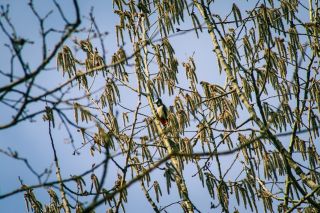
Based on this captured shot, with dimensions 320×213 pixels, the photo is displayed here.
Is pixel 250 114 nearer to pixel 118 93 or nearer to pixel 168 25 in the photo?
pixel 168 25

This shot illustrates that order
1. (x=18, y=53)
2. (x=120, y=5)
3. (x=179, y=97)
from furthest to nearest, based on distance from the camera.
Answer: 1. (x=120, y=5)
2. (x=179, y=97)
3. (x=18, y=53)

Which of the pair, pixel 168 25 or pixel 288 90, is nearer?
pixel 168 25

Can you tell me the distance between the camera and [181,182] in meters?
6.07

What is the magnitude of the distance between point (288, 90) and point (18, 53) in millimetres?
4569

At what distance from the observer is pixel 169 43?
21.0ft

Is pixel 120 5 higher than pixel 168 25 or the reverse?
higher

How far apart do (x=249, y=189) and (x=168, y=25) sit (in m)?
2.04

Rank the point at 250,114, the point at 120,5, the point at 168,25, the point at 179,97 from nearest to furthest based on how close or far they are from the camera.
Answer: the point at 250,114, the point at 168,25, the point at 179,97, the point at 120,5

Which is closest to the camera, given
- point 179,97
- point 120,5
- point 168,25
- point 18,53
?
point 18,53

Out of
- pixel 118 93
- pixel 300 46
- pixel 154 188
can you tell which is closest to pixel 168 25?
pixel 118 93

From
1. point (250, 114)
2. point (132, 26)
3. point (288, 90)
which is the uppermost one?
point (132, 26)

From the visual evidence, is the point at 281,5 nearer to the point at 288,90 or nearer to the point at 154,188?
the point at 288,90

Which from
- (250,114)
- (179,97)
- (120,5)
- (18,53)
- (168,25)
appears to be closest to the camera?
(18,53)

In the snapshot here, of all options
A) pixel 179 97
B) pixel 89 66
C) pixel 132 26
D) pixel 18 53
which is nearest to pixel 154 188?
pixel 179 97
